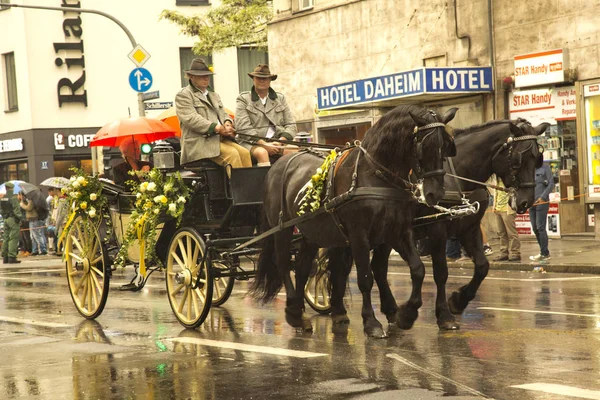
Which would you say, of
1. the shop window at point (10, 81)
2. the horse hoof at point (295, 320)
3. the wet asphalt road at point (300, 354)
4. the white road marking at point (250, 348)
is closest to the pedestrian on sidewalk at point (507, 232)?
the wet asphalt road at point (300, 354)

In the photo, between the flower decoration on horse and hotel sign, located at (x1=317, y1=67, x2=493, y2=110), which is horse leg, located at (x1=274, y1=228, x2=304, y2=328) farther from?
hotel sign, located at (x1=317, y1=67, x2=493, y2=110)

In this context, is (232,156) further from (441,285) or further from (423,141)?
(423,141)

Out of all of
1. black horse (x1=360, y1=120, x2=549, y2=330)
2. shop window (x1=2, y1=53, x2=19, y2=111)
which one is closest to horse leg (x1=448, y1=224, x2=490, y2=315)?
black horse (x1=360, y1=120, x2=549, y2=330)

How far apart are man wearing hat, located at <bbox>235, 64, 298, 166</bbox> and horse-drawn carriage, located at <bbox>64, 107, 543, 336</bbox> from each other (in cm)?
45

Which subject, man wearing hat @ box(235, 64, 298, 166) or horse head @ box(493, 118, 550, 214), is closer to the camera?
horse head @ box(493, 118, 550, 214)

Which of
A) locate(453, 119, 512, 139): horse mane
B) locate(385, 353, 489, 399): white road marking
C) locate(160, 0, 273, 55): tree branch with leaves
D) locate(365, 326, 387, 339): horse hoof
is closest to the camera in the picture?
locate(385, 353, 489, 399): white road marking

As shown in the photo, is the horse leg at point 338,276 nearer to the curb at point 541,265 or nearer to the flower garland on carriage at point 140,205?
the flower garland on carriage at point 140,205

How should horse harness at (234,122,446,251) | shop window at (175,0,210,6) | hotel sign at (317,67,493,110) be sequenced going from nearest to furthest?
horse harness at (234,122,446,251) < hotel sign at (317,67,493,110) < shop window at (175,0,210,6)

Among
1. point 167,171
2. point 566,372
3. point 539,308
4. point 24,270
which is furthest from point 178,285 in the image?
point 24,270

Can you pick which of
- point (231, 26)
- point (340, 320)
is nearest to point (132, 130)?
point (340, 320)

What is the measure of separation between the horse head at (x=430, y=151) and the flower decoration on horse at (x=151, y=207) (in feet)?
10.2

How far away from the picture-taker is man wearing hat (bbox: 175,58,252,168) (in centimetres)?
1134

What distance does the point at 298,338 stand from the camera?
10.0 metres

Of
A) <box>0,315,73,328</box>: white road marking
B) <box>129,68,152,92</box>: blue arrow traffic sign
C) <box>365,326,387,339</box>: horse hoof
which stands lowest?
<box>0,315,73,328</box>: white road marking
